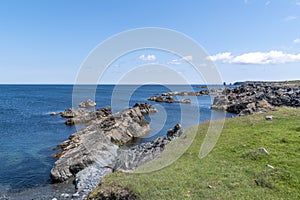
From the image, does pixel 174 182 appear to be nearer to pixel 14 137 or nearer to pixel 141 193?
pixel 141 193

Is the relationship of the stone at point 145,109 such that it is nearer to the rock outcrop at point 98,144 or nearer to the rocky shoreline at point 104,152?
the rock outcrop at point 98,144

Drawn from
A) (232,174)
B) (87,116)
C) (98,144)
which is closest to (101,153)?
(98,144)

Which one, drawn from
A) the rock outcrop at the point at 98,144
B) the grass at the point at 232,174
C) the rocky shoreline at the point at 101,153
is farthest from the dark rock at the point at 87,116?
the grass at the point at 232,174

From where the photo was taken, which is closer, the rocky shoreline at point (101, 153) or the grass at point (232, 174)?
the grass at point (232, 174)

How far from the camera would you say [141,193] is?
39.5ft

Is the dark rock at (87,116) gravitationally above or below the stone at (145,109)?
below

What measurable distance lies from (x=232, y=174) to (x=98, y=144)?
15.7 meters

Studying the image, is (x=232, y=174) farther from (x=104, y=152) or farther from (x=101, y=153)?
(x=104, y=152)

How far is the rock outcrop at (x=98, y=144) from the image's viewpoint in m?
20.3

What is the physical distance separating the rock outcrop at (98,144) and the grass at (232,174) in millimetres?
6427

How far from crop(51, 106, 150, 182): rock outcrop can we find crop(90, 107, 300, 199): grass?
6427 millimetres

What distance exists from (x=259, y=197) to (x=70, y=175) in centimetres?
1539

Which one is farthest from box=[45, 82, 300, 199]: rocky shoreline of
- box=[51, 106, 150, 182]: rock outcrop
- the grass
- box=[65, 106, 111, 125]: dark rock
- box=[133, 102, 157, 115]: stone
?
box=[133, 102, 157, 115]: stone

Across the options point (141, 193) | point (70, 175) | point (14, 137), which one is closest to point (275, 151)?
point (141, 193)
